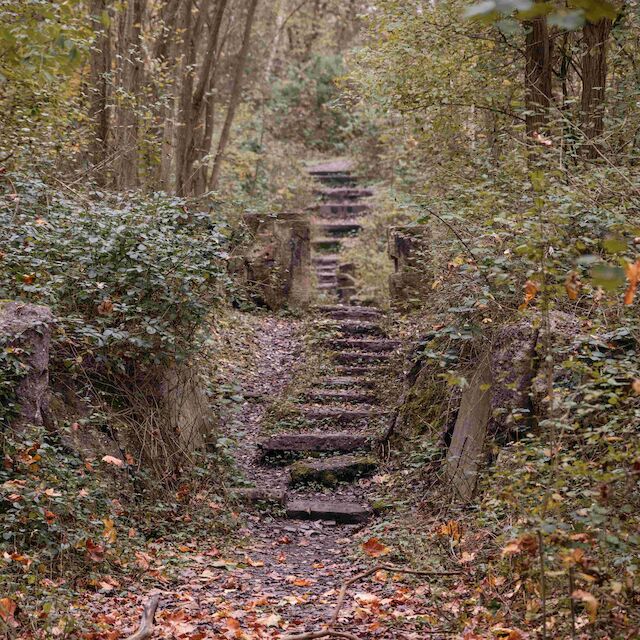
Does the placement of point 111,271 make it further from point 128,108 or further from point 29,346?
point 128,108

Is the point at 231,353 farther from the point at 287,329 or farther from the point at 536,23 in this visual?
the point at 536,23

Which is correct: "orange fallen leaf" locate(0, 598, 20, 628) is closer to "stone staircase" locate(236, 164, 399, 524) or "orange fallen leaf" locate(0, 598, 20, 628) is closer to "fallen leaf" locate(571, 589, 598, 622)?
"fallen leaf" locate(571, 589, 598, 622)

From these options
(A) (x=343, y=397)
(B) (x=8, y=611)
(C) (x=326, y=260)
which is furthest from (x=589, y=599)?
(C) (x=326, y=260)

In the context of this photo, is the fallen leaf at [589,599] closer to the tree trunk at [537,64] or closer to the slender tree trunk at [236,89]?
the tree trunk at [537,64]

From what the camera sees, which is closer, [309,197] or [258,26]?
[309,197]

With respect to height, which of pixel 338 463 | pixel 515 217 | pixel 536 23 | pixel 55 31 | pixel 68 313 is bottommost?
pixel 338 463

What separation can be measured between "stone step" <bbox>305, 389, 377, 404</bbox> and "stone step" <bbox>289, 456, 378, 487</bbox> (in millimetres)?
1565

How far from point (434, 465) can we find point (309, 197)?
45.9 feet

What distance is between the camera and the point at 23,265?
6543 mm

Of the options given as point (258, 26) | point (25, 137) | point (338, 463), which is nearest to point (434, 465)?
point (338, 463)

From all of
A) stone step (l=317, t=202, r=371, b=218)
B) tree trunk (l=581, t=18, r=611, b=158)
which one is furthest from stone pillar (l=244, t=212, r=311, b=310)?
stone step (l=317, t=202, r=371, b=218)

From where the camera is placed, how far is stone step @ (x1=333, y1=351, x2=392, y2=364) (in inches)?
433

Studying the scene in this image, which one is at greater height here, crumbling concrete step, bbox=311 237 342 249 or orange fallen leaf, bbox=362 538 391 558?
crumbling concrete step, bbox=311 237 342 249

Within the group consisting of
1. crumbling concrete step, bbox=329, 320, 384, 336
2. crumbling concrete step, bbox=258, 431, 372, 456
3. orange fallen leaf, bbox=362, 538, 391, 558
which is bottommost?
crumbling concrete step, bbox=258, 431, 372, 456
